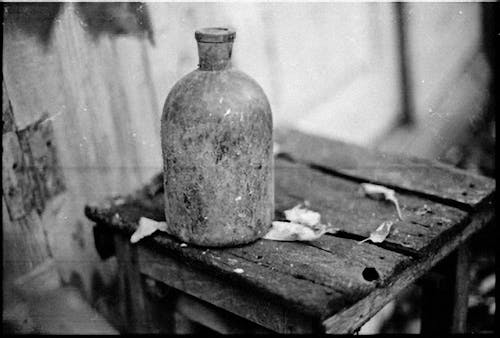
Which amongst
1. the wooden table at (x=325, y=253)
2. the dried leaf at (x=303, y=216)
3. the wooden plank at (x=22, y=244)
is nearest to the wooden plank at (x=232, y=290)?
the wooden table at (x=325, y=253)

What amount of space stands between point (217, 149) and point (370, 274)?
0.44 meters

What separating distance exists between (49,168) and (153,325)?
1.86 feet

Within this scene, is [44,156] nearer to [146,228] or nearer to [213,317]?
[146,228]

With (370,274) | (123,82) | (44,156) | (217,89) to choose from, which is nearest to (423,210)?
(370,274)

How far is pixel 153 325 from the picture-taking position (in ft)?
6.19

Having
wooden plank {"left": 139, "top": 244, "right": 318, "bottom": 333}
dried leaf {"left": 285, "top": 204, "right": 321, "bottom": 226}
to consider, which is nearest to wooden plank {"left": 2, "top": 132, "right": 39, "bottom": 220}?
wooden plank {"left": 139, "top": 244, "right": 318, "bottom": 333}

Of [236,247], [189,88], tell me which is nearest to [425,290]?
[236,247]

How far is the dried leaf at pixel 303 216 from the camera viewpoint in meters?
1.68

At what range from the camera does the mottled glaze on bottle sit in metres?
1.43

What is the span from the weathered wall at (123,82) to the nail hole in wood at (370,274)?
98cm

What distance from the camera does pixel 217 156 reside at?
4.75 ft

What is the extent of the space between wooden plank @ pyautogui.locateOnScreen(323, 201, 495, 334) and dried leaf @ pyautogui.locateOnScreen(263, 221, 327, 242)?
21 cm

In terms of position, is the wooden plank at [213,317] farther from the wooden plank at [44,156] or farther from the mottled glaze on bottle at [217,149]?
the wooden plank at [44,156]

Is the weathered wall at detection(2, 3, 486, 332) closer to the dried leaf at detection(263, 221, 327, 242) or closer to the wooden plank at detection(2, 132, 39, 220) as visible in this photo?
the wooden plank at detection(2, 132, 39, 220)
